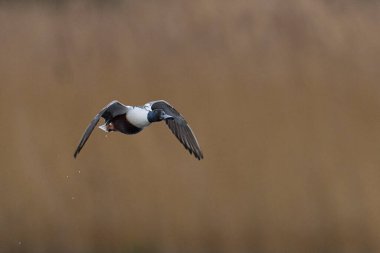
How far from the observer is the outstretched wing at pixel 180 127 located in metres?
3.78

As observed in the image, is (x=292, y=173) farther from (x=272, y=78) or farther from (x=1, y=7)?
(x=1, y=7)

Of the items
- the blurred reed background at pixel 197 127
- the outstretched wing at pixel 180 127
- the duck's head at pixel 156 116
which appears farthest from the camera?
the blurred reed background at pixel 197 127

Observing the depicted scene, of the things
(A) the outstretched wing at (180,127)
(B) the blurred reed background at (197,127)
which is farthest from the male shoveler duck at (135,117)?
(B) the blurred reed background at (197,127)

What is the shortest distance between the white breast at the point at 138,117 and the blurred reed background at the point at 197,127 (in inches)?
44.5

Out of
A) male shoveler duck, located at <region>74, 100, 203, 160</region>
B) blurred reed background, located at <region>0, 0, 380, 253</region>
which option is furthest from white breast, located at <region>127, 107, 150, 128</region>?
blurred reed background, located at <region>0, 0, 380, 253</region>

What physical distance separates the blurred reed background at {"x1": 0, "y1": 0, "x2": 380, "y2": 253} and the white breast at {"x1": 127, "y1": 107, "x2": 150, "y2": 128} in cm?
113

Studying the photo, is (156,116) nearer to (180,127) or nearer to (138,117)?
(138,117)

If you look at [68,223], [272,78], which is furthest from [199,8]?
[68,223]

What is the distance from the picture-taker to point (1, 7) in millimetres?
5000

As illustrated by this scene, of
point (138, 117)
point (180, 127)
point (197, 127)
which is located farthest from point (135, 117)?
point (197, 127)

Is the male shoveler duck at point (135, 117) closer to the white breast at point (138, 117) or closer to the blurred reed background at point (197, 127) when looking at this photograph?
the white breast at point (138, 117)

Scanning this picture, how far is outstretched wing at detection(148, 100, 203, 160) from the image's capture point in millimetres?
→ 3783

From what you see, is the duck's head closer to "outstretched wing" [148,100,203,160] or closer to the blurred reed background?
"outstretched wing" [148,100,203,160]

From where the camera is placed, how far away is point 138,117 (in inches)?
146
